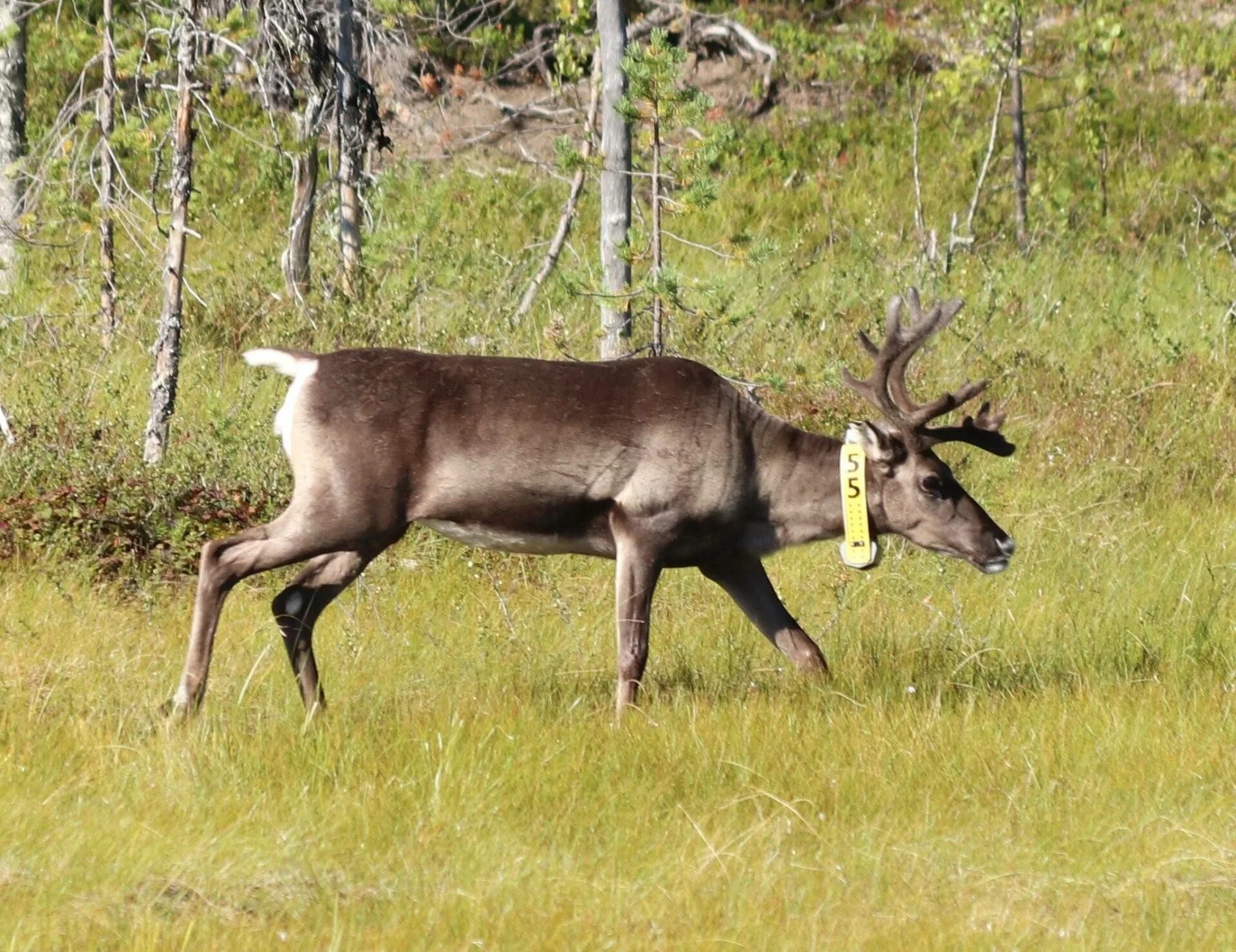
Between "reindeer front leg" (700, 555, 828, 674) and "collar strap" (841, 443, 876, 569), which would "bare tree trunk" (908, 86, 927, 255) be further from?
"reindeer front leg" (700, 555, 828, 674)

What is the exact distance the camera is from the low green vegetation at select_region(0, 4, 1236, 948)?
4.61 metres

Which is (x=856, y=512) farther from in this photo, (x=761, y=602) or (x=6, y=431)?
(x=6, y=431)

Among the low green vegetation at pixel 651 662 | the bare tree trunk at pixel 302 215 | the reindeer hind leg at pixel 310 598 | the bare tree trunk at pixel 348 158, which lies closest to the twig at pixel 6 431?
the low green vegetation at pixel 651 662

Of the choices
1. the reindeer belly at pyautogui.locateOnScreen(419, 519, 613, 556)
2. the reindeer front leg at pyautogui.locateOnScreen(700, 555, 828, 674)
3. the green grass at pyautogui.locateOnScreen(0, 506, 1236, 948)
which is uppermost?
the reindeer belly at pyautogui.locateOnScreen(419, 519, 613, 556)

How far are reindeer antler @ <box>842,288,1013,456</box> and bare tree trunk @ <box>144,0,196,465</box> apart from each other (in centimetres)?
334

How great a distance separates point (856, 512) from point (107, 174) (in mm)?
4025

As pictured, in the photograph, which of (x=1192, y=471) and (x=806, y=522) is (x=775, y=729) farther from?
(x=1192, y=471)

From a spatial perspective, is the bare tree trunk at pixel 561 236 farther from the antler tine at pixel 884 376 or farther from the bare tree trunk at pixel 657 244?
the antler tine at pixel 884 376

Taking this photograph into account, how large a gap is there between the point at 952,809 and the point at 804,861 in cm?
64

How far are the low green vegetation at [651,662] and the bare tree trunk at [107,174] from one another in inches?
Answer: 11.7

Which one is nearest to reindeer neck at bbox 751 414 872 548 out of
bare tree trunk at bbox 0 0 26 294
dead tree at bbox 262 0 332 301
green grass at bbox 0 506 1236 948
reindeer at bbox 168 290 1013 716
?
reindeer at bbox 168 290 1013 716

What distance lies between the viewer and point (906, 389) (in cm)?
690

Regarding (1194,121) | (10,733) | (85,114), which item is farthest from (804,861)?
(1194,121)

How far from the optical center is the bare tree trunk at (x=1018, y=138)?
13.6m
